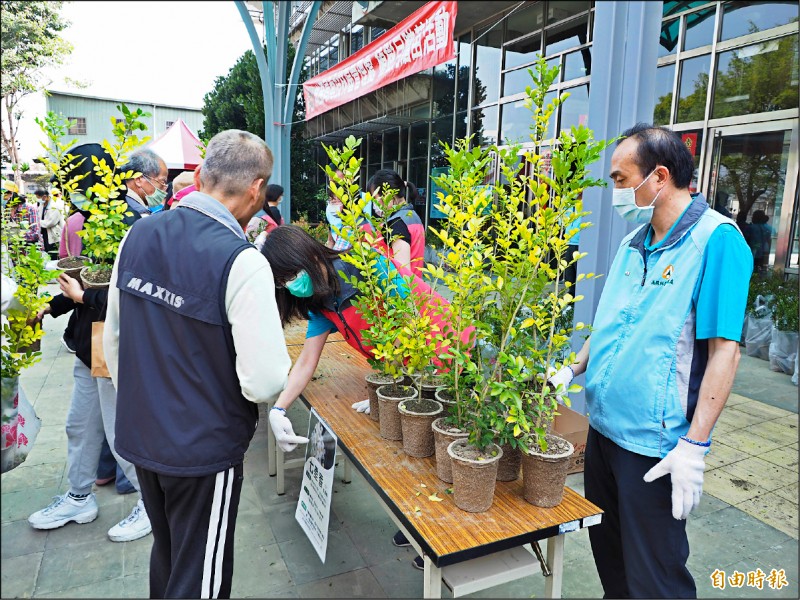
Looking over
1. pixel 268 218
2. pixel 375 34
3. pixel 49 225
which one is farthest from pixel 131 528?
pixel 49 225

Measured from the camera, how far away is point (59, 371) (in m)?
4.79

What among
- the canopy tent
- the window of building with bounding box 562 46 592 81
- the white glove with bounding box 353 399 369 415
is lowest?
the white glove with bounding box 353 399 369 415

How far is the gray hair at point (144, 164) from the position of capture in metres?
2.84

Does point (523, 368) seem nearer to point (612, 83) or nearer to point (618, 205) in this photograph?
point (618, 205)

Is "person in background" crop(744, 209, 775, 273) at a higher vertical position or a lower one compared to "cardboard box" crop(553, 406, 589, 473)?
higher

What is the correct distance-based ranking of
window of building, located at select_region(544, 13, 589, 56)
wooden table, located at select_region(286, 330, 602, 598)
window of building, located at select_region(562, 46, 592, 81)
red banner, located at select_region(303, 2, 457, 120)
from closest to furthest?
wooden table, located at select_region(286, 330, 602, 598) < red banner, located at select_region(303, 2, 457, 120) < window of building, located at select_region(544, 13, 589, 56) < window of building, located at select_region(562, 46, 592, 81)

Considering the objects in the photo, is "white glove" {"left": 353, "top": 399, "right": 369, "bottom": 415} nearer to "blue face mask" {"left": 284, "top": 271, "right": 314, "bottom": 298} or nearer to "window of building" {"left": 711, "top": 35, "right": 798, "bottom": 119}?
"blue face mask" {"left": 284, "top": 271, "right": 314, "bottom": 298}

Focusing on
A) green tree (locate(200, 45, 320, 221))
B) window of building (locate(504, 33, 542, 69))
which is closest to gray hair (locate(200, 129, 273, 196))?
window of building (locate(504, 33, 542, 69))

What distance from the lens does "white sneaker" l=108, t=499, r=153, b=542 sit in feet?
7.93

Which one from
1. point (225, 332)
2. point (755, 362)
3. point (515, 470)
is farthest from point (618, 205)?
point (755, 362)

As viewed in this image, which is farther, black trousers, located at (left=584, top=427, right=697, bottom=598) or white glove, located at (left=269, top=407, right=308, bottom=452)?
white glove, located at (left=269, top=407, right=308, bottom=452)

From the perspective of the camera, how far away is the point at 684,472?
4.66 ft

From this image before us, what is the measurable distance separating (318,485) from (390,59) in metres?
4.84

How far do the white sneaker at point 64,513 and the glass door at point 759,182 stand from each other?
6.28 metres
